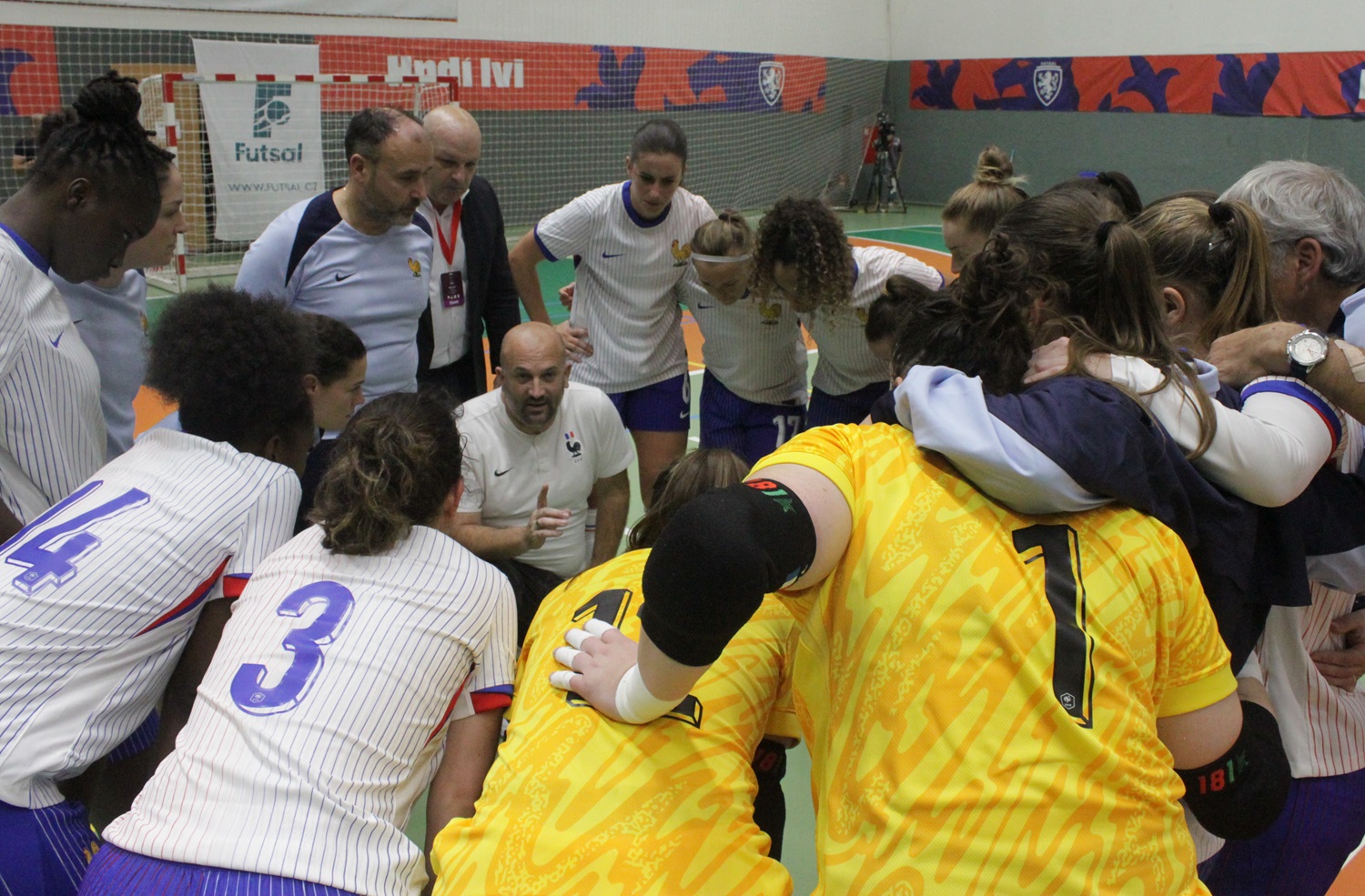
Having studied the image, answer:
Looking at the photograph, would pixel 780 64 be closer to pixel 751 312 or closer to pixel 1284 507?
pixel 751 312

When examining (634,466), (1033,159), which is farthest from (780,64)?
(634,466)

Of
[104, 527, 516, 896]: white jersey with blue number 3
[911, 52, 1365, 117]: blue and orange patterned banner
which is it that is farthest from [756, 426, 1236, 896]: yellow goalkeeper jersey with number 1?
[911, 52, 1365, 117]: blue and orange patterned banner

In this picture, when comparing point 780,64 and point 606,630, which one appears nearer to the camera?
point 606,630

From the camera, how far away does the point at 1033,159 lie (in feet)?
59.1

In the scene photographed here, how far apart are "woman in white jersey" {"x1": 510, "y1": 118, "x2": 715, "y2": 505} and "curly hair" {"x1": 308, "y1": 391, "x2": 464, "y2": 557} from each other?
202 cm

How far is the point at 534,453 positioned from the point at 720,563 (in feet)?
7.71

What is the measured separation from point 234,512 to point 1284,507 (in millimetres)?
1884

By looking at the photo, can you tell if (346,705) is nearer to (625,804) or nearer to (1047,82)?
(625,804)

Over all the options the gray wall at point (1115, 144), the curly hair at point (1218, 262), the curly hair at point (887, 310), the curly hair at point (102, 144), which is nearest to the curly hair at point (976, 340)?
the curly hair at point (1218, 262)

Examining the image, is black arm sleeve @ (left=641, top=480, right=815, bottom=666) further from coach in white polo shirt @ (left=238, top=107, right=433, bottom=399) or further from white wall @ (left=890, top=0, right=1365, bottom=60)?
white wall @ (left=890, top=0, right=1365, bottom=60)

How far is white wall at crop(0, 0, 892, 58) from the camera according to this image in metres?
11.4

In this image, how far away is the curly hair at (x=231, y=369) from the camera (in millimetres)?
2301

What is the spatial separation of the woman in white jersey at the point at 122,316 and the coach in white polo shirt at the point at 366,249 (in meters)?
0.42

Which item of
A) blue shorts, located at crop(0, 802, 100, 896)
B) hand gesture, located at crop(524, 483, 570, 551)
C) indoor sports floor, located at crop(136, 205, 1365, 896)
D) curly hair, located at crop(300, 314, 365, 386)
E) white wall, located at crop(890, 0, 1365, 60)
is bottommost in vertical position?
indoor sports floor, located at crop(136, 205, 1365, 896)
